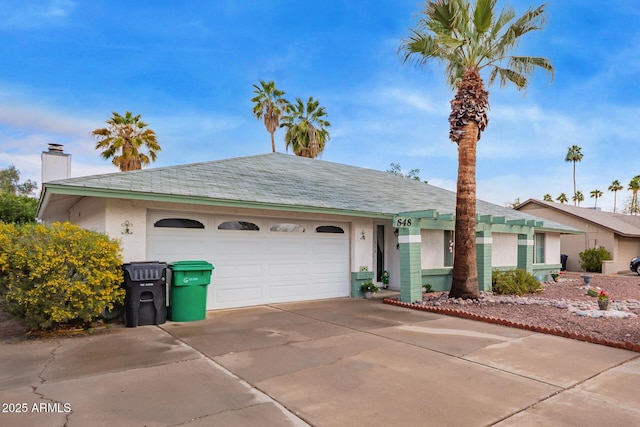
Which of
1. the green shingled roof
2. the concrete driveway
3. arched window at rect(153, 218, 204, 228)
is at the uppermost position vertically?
the green shingled roof

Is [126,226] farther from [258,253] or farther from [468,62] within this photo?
[468,62]

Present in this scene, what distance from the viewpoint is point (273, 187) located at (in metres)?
10.9

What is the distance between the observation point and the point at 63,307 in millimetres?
6543

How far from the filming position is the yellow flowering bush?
636 centimetres

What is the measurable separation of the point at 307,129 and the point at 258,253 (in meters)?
18.3

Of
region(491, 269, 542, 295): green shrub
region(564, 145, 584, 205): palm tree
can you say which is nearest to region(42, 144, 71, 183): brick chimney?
region(491, 269, 542, 295): green shrub

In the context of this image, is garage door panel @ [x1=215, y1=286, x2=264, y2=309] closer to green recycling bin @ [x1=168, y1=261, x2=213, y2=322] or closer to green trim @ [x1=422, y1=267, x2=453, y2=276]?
green recycling bin @ [x1=168, y1=261, x2=213, y2=322]

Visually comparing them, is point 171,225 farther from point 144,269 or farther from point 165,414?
point 165,414

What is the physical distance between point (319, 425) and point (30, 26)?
14.1 meters

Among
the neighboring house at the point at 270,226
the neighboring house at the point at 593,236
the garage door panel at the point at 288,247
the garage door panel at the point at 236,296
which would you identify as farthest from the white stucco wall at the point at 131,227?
the neighboring house at the point at 593,236

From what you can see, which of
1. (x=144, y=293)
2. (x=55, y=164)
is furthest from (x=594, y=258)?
(x=55, y=164)

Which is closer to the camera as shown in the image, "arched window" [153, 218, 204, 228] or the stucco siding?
"arched window" [153, 218, 204, 228]

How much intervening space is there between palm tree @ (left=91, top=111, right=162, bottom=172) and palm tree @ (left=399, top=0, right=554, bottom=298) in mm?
18381

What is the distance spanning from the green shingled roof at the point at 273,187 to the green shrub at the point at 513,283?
10.1 feet
